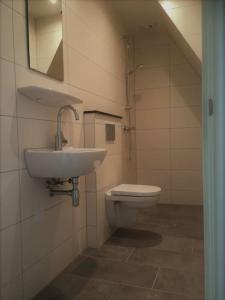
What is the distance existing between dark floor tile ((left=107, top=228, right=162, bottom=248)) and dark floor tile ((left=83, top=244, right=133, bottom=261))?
0.27ft

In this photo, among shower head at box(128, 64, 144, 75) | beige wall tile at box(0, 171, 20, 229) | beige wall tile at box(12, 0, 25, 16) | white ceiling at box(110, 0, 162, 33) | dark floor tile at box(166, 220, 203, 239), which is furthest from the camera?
shower head at box(128, 64, 144, 75)

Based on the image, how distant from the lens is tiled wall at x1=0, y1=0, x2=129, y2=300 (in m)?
1.33

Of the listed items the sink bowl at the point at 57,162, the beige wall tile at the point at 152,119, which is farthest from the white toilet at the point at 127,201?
the beige wall tile at the point at 152,119

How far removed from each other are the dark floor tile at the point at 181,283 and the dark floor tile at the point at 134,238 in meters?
0.48

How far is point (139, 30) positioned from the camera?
3.48 metres

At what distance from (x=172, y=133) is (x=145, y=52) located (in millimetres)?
1226

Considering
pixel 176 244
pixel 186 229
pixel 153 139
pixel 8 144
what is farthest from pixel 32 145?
pixel 153 139

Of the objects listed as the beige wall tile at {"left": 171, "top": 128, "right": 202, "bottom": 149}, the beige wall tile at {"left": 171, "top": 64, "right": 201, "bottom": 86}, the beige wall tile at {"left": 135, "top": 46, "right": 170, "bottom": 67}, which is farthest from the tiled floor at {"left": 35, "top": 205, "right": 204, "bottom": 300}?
the beige wall tile at {"left": 135, "top": 46, "right": 170, "bottom": 67}

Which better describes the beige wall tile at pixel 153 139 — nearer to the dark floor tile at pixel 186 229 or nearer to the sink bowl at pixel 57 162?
the dark floor tile at pixel 186 229

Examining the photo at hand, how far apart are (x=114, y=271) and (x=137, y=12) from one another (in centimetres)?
276

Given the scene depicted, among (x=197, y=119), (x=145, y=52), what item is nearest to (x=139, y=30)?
(x=145, y=52)

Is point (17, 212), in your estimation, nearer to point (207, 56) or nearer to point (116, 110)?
point (207, 56)

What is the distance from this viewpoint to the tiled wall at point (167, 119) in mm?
3447

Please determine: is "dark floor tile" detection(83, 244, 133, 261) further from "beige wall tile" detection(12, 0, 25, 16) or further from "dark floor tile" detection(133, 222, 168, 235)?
"beige wall tile" detection(12, 0, 25, 16)
